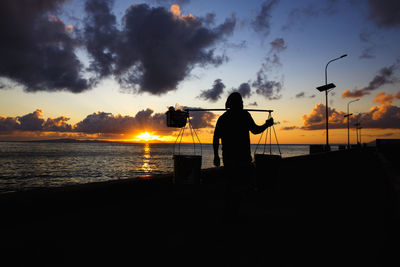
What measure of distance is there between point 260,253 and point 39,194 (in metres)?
3.54

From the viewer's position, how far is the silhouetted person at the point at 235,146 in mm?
3636

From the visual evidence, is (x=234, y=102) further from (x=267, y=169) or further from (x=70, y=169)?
(x=70, y=169)

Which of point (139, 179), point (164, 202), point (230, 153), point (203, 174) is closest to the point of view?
point (230, 153)

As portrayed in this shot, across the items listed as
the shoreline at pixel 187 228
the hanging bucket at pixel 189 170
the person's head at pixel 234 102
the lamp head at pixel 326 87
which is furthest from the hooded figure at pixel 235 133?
the lamp head at pixel 326 87

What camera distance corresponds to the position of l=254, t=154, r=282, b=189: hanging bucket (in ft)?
16.0

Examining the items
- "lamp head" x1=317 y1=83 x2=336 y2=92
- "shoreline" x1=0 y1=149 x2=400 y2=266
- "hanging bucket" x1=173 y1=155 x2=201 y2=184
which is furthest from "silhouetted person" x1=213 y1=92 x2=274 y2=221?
"lamp head" x1=317 y1=83 x2=336 y2=92

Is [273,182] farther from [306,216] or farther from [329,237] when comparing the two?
[329,237]

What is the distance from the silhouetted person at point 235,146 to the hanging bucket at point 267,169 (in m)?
1.16

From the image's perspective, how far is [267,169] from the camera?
194 inches

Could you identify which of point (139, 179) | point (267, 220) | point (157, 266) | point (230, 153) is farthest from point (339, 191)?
point (157, 266)

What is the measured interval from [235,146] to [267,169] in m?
1.56

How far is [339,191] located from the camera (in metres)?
6.35

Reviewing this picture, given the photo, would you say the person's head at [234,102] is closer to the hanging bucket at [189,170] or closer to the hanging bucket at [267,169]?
the hanging bucket at [189,170]

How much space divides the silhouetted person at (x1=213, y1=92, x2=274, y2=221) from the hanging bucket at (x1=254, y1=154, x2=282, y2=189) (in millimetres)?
1156
